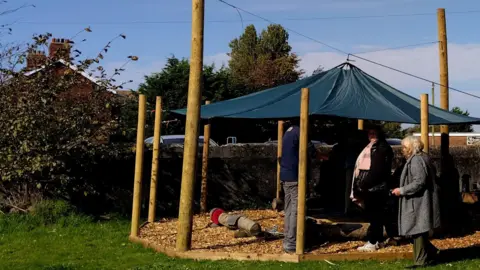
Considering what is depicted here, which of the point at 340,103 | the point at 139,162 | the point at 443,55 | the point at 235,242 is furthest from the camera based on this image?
the point at 443,55

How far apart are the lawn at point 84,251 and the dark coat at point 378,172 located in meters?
0.99

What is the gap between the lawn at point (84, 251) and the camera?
8.48 metres

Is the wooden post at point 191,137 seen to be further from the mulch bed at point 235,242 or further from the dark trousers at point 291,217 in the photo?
the dark trousers at point 291,217

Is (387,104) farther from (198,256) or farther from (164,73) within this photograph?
(164,73)

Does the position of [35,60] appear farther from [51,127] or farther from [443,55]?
[443,55]

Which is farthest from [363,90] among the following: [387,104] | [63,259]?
[63,259]

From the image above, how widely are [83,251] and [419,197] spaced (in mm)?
4809

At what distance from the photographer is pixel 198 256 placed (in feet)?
29.7

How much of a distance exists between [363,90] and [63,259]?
510 centimetres

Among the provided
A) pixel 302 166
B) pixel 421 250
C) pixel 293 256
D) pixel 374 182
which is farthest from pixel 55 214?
pixel 421 250

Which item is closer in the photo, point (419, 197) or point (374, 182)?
point (419, 197)

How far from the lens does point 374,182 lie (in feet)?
29.5

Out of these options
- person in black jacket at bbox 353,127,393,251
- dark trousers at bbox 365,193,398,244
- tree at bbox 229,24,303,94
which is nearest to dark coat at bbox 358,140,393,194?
person in black jacket at bbox 353,127,393,251

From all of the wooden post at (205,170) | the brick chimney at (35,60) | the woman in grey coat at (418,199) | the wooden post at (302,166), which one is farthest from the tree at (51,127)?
the woman in grey coat at (418,199)
